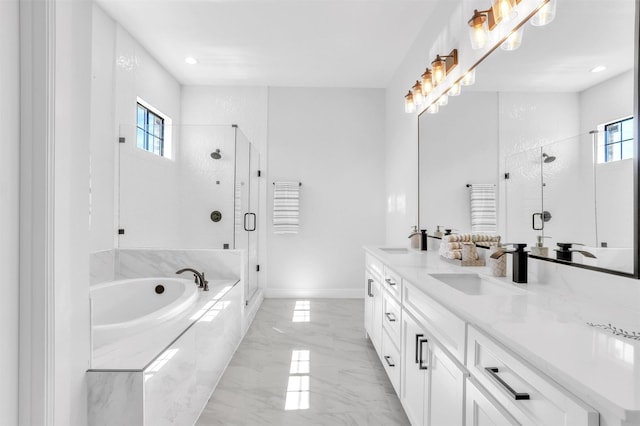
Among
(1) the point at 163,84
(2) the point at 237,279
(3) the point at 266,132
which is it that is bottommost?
(2) the point at 237,279

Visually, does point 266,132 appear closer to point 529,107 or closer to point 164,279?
point 164,279

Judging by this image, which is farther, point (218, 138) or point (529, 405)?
point (218, 138)

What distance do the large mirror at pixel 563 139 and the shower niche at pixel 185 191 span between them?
2.22 metres

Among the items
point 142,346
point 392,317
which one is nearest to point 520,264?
point 392,317

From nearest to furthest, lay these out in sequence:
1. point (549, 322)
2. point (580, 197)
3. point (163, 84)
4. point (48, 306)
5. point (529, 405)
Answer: point (529, 405), point (549, 322), point (48, 306), point (580, 197), point (163, 84)

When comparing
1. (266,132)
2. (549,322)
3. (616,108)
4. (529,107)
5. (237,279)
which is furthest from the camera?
(266,132)

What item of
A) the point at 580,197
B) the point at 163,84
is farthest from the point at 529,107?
the point at 163,84

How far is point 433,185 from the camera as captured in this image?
104 inches

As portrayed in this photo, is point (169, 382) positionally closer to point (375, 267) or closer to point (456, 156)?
point (375, 267)

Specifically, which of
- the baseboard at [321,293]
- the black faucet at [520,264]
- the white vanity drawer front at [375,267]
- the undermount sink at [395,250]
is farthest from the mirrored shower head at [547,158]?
the baseboard at [321,293]

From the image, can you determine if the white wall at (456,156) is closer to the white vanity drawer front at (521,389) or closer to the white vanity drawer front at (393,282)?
the white vanity drawer front at (393,282)

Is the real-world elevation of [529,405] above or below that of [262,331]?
above

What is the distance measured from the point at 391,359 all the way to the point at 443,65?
1994 mm

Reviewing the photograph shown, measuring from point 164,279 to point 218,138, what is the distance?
154 cm
